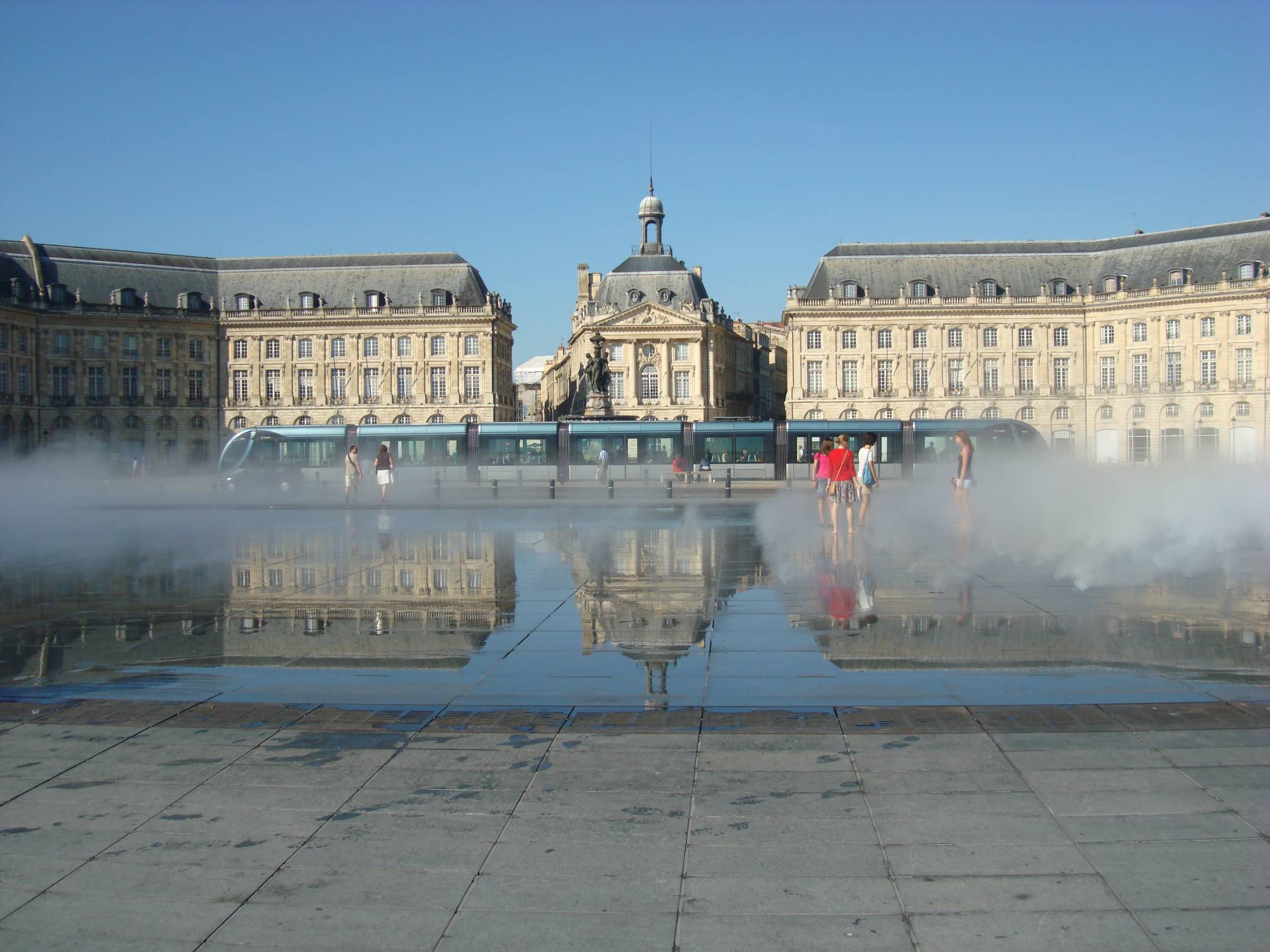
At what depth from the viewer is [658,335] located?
101750 millimetres

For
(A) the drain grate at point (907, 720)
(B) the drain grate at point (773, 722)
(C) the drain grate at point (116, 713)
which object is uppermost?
(C) the drain grate at point (116, 713)

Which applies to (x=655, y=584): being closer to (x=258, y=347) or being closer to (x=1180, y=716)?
(x=1180, y=716)

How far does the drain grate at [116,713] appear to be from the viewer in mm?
7094

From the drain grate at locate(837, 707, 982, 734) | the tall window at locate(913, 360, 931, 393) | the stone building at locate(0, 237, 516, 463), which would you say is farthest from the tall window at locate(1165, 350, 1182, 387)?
the drain grate at locate(837, 707, 982, 734)

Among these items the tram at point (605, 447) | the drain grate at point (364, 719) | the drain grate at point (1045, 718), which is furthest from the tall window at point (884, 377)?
the drain grate at point (364, 719)

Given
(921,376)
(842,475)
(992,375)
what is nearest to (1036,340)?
(992,375)

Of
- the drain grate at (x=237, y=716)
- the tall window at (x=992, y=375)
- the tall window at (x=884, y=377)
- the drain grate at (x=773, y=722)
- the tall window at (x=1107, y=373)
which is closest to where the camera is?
the drain grate at (x=773, y=722)

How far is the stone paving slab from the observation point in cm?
416

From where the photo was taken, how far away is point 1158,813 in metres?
5.15

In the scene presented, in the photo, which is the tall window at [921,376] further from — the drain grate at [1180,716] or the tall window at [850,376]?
the drain grate at [1180,716]

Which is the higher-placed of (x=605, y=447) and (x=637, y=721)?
(x=605, y=447)

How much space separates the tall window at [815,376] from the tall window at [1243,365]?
104ft

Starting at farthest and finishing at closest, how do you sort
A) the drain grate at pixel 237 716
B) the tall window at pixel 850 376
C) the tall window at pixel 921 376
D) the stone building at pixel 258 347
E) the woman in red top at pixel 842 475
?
1. the tall window at pixel 850 376
2. the tall window at pixel 921 376
3. the stone building at pixel 258 347
4. the woman in red top at pixel 842 475
5. the drain grate at pixel 237 716

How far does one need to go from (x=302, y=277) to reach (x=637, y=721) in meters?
92.9
